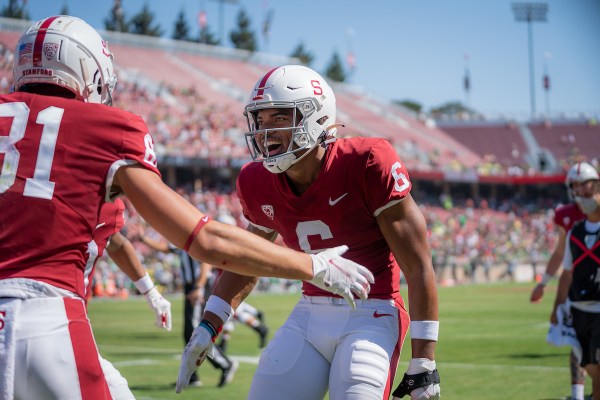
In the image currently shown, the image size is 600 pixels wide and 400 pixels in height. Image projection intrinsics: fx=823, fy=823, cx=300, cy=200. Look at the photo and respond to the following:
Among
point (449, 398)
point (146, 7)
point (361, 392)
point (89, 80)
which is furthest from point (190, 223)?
point (146, 7)

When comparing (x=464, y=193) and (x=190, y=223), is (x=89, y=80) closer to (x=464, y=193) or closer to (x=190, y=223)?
(x=190, y=223)

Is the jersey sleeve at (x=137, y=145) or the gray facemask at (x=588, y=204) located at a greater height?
the jersey sleeve at (x=137, y=145)

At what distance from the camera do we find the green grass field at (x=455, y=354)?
8859 mm

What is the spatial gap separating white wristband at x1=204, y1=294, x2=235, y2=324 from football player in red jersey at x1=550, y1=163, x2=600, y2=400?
4258 mm

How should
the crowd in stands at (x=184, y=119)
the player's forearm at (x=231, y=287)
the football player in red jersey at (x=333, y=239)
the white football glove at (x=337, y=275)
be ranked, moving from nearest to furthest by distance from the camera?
the white football glove at (x=337, y=275), the football player in red jersey at (x=333, y=239), the player's forearm at (x=231, y=287), the crowd in stands at (x=184, y=119)

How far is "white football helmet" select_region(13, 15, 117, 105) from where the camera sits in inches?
122

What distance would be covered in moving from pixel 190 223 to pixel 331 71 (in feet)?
295

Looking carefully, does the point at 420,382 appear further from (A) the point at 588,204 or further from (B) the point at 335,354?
(A) the point at 588,204

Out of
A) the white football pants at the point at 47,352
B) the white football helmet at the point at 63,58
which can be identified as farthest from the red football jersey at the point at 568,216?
the white football pants at the point at 47,352

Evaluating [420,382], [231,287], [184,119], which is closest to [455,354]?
[231,287]

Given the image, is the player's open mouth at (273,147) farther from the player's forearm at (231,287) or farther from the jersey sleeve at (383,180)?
the player's forearm at (231,287)

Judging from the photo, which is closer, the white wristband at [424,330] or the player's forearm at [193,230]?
the player's forearm at [193,230]

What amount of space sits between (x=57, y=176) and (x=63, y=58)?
562mm

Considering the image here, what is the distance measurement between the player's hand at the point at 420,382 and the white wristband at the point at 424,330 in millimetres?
127
